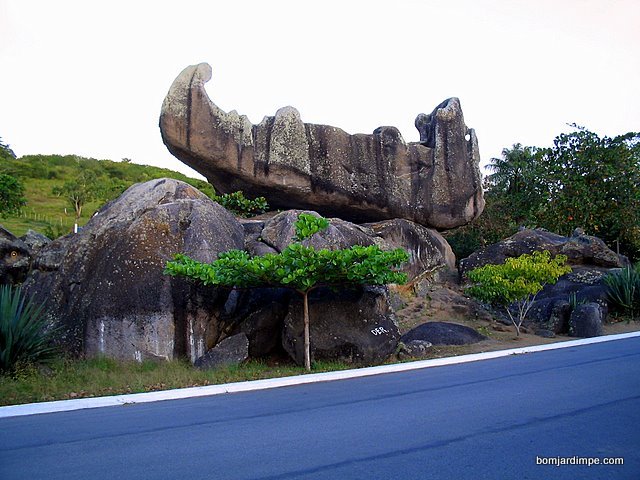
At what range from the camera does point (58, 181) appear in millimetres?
54875

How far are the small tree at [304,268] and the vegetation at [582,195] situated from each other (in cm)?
1781

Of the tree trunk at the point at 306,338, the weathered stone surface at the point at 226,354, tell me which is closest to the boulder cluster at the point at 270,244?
the weathered stone surface at the point at 226,354

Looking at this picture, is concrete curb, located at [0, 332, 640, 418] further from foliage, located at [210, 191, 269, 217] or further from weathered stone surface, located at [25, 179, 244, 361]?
foliage, located at [210, 191, 269, 217]

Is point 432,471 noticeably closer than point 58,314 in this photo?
Yes

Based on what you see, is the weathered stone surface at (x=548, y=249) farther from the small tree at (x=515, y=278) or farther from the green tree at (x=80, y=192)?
the green tree at (x=80, y=192)

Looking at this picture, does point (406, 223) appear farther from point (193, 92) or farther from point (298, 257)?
point (298, 257)

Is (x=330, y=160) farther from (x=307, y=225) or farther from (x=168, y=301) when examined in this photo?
(x=168, y=301)

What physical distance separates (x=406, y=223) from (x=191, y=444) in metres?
16.4

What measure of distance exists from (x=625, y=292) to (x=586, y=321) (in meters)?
3.30

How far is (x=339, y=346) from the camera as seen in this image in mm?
11812

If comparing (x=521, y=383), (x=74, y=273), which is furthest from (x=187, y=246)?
(x=521, y=383)

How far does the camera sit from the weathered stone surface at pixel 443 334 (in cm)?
1488

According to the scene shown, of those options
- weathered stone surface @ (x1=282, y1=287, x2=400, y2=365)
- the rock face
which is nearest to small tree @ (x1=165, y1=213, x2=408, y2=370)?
weathered stone surface @ (x1=282, y1=287, x2=400, y2=365)

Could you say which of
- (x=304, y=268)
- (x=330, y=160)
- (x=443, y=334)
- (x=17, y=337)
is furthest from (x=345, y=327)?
(x=330, y=160)
